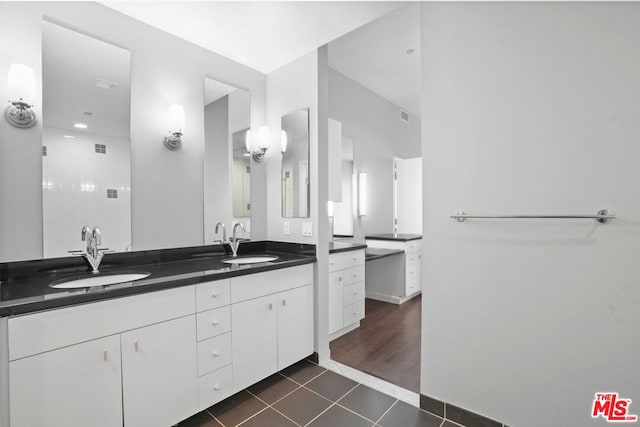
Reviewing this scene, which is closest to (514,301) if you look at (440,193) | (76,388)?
(440,193)

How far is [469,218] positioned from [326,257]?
119 centimetres

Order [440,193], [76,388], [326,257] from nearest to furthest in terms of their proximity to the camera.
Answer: [76,388], [440,193], [326,257]

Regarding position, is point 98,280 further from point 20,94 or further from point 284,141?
point 284,141

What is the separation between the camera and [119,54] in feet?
6.26

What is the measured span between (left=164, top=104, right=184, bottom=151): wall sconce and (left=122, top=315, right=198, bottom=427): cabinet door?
1254mm

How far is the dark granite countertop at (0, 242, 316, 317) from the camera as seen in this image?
125cm

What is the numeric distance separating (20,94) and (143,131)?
61 cm

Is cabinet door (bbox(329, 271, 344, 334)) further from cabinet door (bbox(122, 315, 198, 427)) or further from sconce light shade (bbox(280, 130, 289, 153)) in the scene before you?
cabinet door (bbox(122, 315, 198, 427))

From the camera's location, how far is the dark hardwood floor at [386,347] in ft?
7.36

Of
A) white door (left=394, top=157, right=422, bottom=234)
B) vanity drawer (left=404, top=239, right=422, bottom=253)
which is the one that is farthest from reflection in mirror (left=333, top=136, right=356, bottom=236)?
white door (left=394, top=157, right=422, bottom=234)

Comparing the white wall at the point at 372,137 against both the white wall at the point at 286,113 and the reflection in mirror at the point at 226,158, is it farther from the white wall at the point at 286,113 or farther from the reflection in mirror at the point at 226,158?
the reflection in mirror at the point at 226,158

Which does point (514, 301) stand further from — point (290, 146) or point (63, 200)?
point (63, 200)

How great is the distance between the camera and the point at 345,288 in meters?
2.91

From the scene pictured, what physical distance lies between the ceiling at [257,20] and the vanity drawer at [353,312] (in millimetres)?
2388
